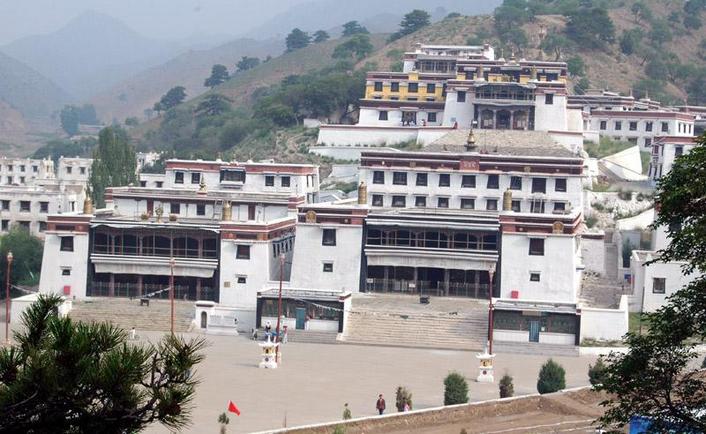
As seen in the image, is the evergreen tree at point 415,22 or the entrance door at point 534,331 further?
the evergreen tree at point 415,22

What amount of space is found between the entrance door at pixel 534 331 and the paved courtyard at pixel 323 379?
957 millimetres

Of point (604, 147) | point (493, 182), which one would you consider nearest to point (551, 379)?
point (493, 182)

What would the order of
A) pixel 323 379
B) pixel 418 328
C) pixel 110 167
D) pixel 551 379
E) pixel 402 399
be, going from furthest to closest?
1. pixel 110 167
2. pixel 418 328
3. pixel 323 379
4. pixel 551 379
5. pixel 402 399

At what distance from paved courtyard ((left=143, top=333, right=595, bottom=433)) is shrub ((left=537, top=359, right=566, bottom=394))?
1631 millimetres

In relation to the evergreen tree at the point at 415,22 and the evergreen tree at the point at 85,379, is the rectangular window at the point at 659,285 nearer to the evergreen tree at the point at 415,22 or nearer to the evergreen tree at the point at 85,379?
the evergreen tree at the point at 85,379

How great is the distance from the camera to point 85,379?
1911 cm

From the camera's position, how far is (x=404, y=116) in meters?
91.9

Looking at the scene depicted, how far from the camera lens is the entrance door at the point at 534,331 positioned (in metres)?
54.3

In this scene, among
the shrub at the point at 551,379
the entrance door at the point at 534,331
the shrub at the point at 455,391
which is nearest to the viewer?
the shrub at the point at 455,391

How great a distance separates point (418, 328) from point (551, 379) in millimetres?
11756

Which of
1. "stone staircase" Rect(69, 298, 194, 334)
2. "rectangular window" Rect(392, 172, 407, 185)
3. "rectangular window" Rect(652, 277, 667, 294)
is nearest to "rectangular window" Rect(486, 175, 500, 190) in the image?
"rectangular window" Rect(392, 172, 407, 185)

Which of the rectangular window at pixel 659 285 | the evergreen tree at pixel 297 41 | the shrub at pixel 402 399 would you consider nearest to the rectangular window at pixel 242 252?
the rectangular window at pixel 659 285

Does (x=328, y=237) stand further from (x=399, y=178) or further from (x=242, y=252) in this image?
(x=399, y=178)

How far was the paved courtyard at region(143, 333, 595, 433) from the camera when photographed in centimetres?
4274
